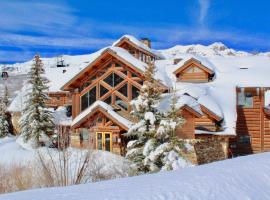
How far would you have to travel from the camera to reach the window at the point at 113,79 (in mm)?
29938

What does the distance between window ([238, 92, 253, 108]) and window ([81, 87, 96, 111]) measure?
11143 mm

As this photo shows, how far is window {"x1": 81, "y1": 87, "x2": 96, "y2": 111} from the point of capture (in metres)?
30.5

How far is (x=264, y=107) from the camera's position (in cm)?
3216

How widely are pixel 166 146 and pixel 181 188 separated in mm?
12968

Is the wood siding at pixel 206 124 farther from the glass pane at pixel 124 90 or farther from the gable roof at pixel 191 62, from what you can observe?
the glass pane at pixel 124 90

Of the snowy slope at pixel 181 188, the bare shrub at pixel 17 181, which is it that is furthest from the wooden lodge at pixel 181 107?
the snowy slope at pixel 181 188

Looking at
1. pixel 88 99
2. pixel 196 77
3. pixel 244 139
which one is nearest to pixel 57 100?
pixel 88 99

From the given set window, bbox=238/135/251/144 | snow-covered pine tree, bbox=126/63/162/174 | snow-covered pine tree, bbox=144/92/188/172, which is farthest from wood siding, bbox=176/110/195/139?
snow-covered pine tree, bbox=144/92/188/172

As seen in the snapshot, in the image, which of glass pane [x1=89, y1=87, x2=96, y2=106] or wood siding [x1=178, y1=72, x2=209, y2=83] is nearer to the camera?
glass pane [x1=89, y1=87, x2=96, y2=106]

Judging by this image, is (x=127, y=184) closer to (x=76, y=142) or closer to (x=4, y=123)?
(x=76, y=142)

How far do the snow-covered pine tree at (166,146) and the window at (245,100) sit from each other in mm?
14763

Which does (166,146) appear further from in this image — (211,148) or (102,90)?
(102,90)

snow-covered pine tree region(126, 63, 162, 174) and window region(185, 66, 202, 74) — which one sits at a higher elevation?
window region(185, 66, 202, 74)

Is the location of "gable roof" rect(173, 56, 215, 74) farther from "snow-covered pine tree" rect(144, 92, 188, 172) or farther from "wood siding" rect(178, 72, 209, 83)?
"snow-covered pine tree" rect(144, 92, 188, 172)
